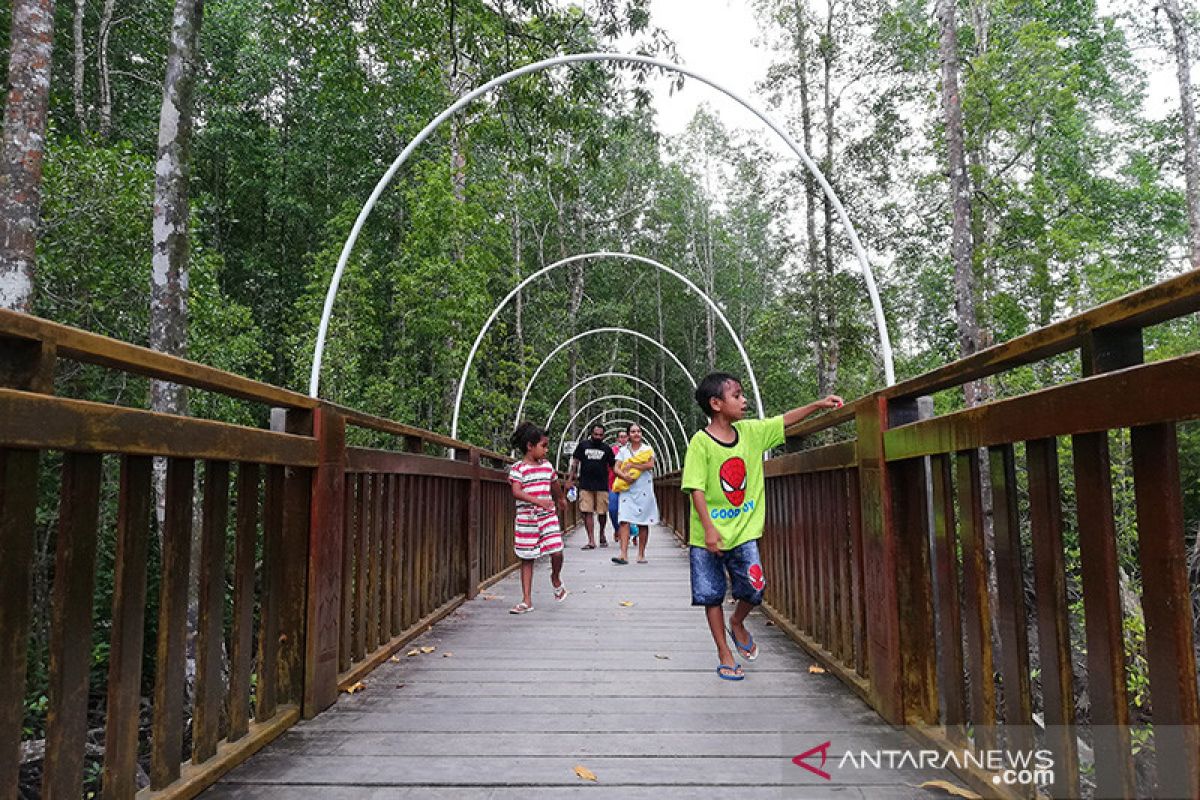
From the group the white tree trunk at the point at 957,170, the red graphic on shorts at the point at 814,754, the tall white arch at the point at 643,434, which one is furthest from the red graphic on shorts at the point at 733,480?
the tall white arch at the point at 643,434

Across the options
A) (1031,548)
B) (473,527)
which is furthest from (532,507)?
(1031,548)

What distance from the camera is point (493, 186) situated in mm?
16516

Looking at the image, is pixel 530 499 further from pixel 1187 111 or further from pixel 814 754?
pixel 1187 111

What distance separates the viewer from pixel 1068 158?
21.7 m

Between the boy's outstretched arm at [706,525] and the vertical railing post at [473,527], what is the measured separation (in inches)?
112

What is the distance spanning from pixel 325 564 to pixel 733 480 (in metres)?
1.84

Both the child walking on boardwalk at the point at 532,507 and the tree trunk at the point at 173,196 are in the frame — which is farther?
the tree trunk at the point at 173,196

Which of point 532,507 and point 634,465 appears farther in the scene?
point 634,465

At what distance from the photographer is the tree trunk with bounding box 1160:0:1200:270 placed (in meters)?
12.3

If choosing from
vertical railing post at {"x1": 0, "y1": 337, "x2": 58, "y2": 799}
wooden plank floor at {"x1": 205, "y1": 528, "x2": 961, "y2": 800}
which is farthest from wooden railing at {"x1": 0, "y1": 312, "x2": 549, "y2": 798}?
wooden plank floor at {"x1": 205, "y1": 528, "x2": 961, "y2": 800}

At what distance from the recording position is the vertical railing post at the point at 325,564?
2916 millimetres

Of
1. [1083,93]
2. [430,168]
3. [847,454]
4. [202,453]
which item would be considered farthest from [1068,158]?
[202,453]

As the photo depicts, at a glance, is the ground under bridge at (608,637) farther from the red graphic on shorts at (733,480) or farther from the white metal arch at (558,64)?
the white metal arch at (558,64)

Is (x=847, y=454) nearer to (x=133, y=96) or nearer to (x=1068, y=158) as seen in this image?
(x=133, y=96)
